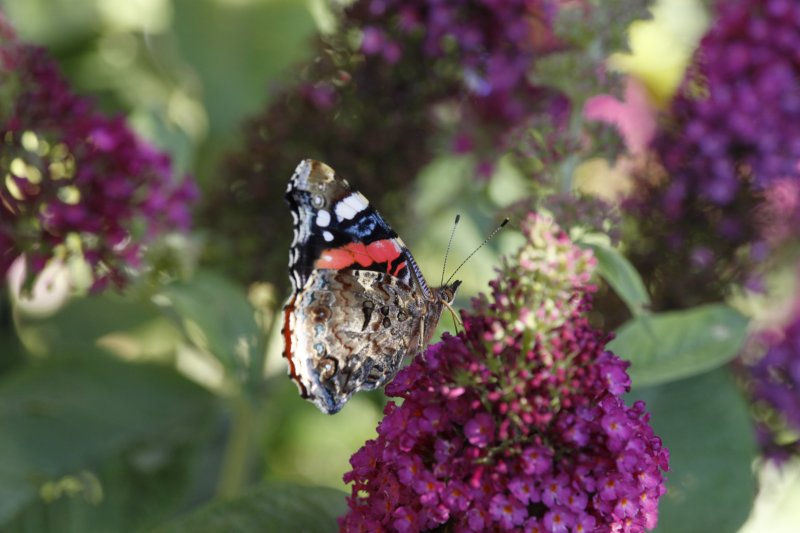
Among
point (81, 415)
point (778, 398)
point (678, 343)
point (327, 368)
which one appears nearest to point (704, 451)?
point (678, 343)

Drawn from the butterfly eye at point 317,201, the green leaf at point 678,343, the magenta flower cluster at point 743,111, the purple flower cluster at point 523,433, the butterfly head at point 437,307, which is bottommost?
the purple flower cluster at point 523,433

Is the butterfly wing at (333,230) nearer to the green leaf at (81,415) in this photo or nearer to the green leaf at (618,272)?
the green leaf at (618,272)

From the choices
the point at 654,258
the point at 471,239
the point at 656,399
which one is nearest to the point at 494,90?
the point at 471,239

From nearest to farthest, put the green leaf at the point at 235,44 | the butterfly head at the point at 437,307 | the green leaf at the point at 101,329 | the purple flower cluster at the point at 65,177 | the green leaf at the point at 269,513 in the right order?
the green leaf at the point at 269,513 < the butterfly head at the point at 437,307 < the purple flower cluster at the point at 65,177 < the green leaf at the point at 101,329 < the green leaf at the point at 235,44

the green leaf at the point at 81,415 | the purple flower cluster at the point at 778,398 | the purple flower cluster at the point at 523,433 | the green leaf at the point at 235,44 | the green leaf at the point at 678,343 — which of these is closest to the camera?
the purple flower cluster at the point at 523,433

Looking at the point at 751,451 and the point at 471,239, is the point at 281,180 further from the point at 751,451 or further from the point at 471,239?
the point at 751,451

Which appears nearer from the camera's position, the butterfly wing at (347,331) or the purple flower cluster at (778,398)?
the butterfly wing at (347,331)

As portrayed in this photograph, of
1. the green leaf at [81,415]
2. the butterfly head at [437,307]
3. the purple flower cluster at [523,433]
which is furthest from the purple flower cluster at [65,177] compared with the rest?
the purple flower cluster at [523,433]
